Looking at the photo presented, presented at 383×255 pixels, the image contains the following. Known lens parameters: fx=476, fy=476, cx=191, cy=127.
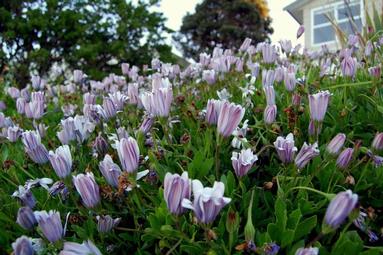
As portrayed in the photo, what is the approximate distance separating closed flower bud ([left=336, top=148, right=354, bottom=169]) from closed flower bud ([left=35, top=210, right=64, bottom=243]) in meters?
0.82

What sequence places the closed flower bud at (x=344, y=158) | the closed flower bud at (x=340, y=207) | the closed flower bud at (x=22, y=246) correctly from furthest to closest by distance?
the closed flower bud at (x=344, y=158) < the closed flower bud at (x=22, y=246) < the closed flower bud at (x=340, y=207)

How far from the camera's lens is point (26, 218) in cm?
134

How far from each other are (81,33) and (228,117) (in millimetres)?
13111

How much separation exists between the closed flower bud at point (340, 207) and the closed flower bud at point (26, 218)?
807 mm

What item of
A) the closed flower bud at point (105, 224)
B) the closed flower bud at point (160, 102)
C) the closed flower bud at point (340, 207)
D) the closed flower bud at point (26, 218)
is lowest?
the closed flower bud at point (105, 224)

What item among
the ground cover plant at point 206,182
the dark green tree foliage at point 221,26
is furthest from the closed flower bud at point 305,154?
the dark green tree foliage at point 221,26

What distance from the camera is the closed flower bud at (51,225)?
124 centimetres

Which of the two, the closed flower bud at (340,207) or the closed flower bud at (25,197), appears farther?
the closed flower bud at (25,197)

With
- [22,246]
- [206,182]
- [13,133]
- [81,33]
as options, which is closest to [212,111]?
[206,182]

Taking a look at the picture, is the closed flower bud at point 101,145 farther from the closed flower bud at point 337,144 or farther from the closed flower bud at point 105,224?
the closed flower bud at point 337,144

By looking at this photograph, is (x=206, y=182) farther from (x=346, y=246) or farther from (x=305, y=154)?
(x=346, y=246)

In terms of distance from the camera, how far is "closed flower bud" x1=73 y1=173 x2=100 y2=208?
1.31m

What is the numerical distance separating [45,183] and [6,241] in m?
0.22

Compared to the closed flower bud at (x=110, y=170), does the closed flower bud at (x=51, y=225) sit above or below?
below
